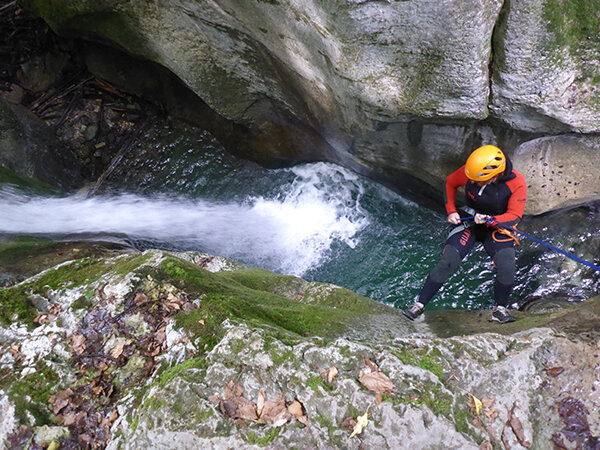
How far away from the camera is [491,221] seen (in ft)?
13.8

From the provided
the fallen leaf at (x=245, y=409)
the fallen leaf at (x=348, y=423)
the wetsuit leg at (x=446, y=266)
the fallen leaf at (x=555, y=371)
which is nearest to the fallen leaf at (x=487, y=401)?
the fallen leaf at (x=555, y=371)

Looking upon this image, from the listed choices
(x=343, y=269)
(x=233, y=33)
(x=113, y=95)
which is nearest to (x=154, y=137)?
(x=113, y=95)

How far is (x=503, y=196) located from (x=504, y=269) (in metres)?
0.80

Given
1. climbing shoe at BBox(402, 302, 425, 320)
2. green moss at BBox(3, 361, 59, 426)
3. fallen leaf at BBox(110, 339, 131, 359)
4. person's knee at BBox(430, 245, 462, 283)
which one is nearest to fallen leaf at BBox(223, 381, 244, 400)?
fallen leaf at BBox(110, 339, 131, 359)

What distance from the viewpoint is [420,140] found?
5.24 m

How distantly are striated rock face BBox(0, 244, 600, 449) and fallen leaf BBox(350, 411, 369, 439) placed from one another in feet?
0.04

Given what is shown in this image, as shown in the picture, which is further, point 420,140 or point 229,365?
point 420,140

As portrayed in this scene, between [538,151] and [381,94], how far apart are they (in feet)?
7.03

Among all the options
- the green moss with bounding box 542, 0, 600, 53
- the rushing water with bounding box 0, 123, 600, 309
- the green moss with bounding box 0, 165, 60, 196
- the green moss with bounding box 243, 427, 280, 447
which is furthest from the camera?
the green moss with bounding box 0, 165, 60, 196

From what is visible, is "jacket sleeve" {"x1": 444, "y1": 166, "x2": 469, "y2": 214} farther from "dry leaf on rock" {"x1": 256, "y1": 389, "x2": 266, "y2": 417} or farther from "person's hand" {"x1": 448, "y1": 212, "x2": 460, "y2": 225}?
"dry leaf on rock" {"x1": 256, "y1": 389, "x2": 266, "y2": 417}

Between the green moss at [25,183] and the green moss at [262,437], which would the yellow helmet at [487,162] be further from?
the green moss at [25,183]

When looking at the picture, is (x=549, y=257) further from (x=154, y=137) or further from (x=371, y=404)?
(x=154, y=137)

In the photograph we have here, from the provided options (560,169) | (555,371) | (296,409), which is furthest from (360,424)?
(560,169)

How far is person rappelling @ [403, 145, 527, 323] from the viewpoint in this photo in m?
3.97
